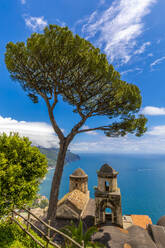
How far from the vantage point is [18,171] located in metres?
6.70

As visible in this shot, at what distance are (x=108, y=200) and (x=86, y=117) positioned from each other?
9.10 metres

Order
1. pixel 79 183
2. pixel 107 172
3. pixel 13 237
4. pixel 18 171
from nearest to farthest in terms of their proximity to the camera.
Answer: pixel 18 171, pixel 13 237, pixel 107 172, pixel 79 183

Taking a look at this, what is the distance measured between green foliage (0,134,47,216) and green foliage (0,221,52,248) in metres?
1.61

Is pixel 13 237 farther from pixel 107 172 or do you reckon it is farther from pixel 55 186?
pixel 107 172

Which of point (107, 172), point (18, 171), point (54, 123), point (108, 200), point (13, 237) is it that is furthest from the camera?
point (107, 172)

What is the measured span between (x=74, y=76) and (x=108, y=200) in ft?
42.8

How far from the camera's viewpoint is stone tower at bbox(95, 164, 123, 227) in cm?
1398

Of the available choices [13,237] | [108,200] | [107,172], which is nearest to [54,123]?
[107,172]

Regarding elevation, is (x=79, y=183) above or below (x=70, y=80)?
below

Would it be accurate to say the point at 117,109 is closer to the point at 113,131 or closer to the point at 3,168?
the point at 113,131

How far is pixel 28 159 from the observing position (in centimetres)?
756

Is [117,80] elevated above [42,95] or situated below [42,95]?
above

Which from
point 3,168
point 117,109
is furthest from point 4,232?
point 117,109

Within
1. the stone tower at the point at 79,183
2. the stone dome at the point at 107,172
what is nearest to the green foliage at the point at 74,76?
the stone dome at the point at 107,172
